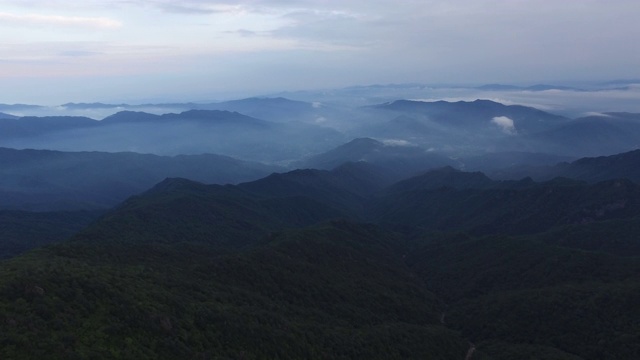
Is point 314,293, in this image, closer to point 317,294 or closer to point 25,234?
point 317,294

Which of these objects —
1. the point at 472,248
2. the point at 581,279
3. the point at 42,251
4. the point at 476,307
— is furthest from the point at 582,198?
the point at 42,251

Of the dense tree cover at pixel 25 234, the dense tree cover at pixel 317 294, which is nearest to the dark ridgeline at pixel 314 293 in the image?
the dense tree cover at pixel 317 294

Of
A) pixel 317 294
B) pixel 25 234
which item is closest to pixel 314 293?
pixel 317 294

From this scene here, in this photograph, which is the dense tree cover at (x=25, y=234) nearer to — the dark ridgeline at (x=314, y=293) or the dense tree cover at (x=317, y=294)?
the dark ridgeline at (x=314, y=293)

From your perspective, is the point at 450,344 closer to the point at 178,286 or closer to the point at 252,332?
the point at 252,332

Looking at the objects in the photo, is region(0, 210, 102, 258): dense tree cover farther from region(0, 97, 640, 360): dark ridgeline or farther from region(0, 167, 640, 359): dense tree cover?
region(0, 167, 640, 359): dense tree cover

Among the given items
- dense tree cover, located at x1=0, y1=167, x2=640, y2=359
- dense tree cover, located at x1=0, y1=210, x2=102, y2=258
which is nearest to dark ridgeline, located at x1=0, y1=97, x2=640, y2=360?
dense tree cover, located at x1=0, y1=167, x2=640, y2=359

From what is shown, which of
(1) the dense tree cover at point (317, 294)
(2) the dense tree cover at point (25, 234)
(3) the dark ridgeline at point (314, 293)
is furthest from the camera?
(2) the dense tree cover at point (25, 234)

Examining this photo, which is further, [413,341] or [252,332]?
[413,341]
